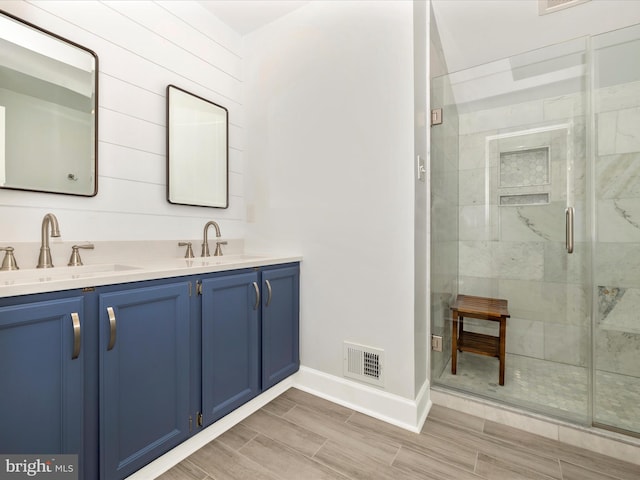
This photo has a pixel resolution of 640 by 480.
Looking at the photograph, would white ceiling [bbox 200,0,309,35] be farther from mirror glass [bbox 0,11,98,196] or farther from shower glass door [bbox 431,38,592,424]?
shower glass door [bbox 431,38,592,424]

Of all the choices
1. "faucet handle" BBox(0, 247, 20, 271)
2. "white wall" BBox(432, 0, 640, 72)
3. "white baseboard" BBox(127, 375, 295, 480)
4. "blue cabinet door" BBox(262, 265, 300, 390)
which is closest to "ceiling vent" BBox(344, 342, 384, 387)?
"blue cabinet door" BBox(262, 265, 300, 390)

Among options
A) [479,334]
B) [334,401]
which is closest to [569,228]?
[479,334]

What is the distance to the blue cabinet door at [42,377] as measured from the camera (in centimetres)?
92

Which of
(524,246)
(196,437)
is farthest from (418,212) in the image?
(196,437)

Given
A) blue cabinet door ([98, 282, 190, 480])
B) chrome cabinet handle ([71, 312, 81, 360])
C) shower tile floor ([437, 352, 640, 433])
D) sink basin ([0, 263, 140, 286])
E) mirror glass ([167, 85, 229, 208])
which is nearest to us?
chrome cabinet handle ([71, 312, 81, 360])

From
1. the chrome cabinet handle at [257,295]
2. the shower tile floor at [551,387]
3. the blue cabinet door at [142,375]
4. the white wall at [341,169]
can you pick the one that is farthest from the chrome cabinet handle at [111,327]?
the shower tile floor at [551,387]

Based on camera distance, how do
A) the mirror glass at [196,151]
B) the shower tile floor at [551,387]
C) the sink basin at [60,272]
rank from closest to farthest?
1. the sink basin at [60,272]
2. the shower tile floor at [551,387]
3. the mirror glass at [196,151]

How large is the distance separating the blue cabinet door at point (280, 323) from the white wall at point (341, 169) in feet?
0.26

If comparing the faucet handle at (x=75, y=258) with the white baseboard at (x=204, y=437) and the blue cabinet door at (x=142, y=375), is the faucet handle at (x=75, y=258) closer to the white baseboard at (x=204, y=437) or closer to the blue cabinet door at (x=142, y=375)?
the blue cabinet door at (x=142, y=375)

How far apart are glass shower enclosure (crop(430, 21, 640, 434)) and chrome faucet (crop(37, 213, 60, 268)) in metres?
2.12

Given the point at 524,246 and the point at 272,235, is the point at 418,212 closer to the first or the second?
the point at 524,246

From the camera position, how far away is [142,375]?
4.11 ft

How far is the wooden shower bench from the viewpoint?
2.06 m

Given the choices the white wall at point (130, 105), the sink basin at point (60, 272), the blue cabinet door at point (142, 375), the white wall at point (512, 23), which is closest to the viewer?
the blue cabinet door at point (142, 375)
